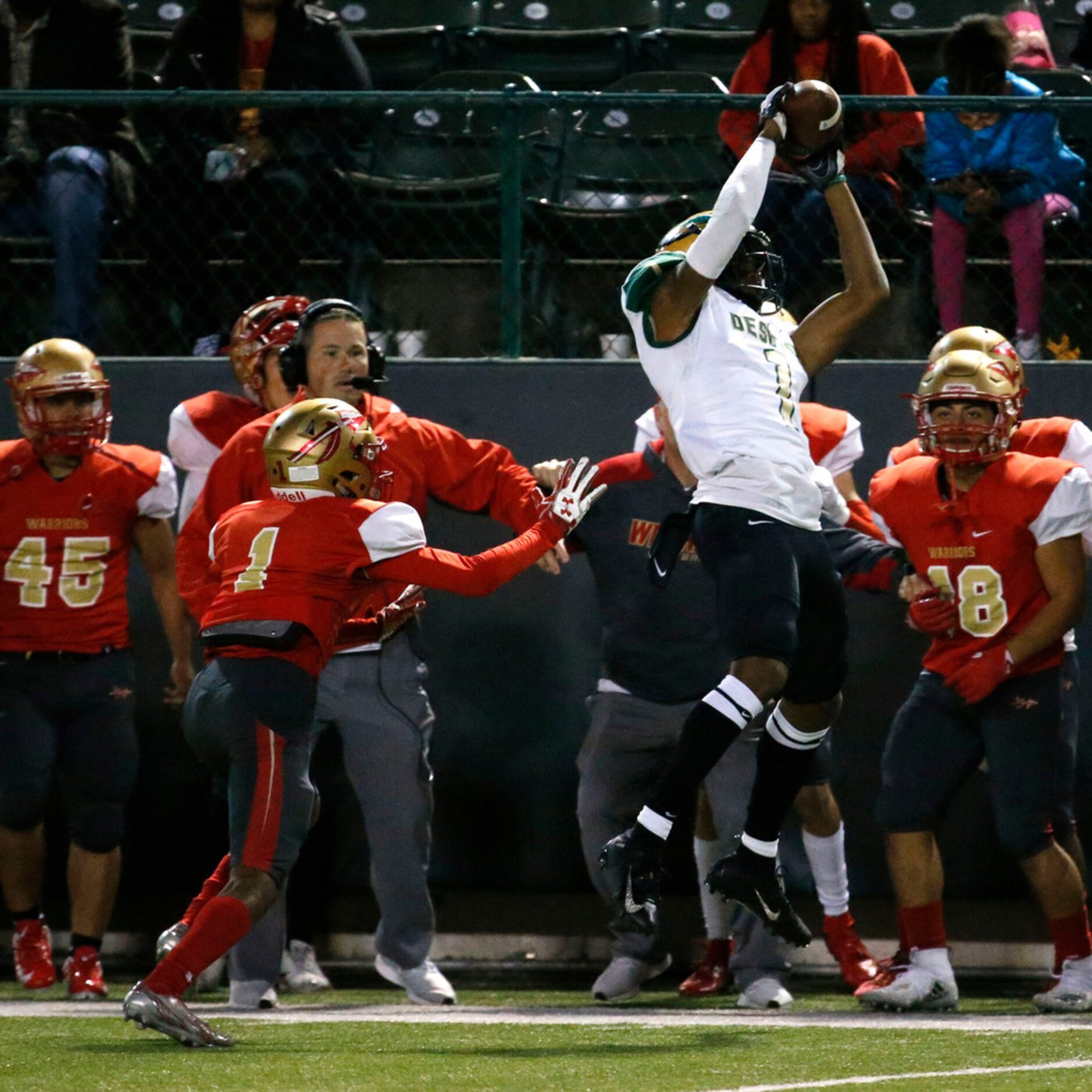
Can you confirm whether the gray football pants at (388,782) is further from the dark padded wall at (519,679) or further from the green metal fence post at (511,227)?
the green metal fence post at (511,227)

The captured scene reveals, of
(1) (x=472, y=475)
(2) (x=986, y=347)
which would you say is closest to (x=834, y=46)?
(2) (x=986, y=347)

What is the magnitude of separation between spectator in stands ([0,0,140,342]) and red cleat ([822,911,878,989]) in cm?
344

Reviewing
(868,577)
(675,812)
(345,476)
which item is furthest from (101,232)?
(675,812)

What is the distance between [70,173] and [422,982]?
3.26 m

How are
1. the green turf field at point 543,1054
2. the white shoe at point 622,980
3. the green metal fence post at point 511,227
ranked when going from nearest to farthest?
the green turf field at point 543,1054, the white shoe at point 622,980, the green metal fence post at point 511,227

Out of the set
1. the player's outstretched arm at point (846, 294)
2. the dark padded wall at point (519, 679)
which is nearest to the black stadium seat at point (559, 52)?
the dark padded wall at point (519, 679)

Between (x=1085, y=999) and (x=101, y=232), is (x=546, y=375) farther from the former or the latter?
(x=1085, y=999)

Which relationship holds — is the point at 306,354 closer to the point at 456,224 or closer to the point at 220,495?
the point at 220,495

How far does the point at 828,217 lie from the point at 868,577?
4.78 feet

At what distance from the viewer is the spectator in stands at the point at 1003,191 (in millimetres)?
7051

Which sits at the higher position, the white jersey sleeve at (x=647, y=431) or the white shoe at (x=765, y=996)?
the white jersey sleeve at (x=647, y=431)

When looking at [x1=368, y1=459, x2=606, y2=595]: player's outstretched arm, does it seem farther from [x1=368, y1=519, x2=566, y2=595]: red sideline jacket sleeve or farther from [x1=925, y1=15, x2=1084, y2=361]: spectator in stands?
[x1=925, y1=15, x2=1084, y2=361]: spectator in stands

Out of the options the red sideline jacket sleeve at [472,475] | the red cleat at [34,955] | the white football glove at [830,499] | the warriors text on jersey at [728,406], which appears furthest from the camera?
the red cleat at [34,955]

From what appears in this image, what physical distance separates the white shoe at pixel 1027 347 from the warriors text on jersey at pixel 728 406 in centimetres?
217
